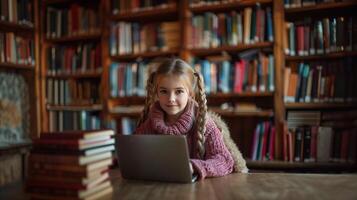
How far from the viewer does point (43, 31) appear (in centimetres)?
344

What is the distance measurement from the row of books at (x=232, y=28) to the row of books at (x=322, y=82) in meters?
0.37

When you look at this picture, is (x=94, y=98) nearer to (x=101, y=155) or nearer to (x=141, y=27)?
(x=141, y=27)

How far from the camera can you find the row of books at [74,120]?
331 centimetres

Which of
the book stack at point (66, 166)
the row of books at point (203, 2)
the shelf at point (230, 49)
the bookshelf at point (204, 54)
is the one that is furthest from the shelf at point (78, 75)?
the book stack at point (66, 166)

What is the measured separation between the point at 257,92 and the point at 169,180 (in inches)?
68.9

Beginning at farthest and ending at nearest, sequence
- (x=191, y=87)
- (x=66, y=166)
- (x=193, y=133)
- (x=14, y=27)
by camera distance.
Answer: (x=14, y=27), (x=191, y=87), (x=193, y=133), (x=66, y=166)

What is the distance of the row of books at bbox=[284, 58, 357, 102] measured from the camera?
257 centimetres

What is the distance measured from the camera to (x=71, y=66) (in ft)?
11.1

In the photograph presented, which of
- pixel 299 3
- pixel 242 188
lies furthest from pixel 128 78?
pixel 242 188

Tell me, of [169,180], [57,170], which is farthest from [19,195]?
[169,180]

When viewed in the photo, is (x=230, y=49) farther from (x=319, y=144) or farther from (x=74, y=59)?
(x=74, y=59)

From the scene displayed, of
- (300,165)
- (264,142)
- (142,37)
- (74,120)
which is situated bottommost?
(300,165)

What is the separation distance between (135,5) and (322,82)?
1.72m

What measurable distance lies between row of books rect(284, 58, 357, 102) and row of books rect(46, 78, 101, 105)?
1790 millimetres
